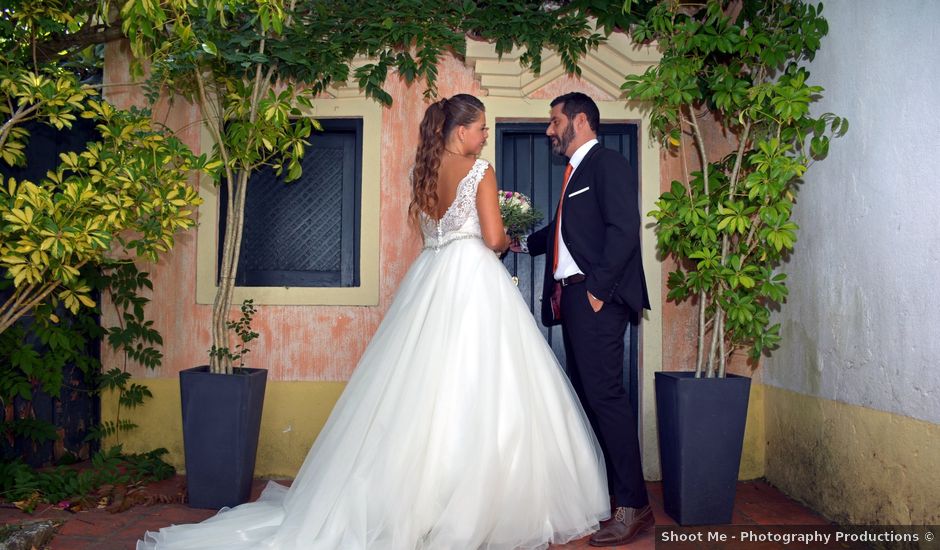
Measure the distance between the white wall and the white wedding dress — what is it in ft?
4.90

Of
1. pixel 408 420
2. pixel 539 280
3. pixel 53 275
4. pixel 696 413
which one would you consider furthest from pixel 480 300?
pixel 53 275

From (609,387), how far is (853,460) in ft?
4.45

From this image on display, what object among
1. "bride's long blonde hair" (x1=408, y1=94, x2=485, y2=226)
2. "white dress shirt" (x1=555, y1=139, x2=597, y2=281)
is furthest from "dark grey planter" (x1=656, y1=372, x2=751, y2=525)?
"bride's long blonde hair" (x1=408, y1=94, x2=485, y2=226)

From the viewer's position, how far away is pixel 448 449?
3.27 meters

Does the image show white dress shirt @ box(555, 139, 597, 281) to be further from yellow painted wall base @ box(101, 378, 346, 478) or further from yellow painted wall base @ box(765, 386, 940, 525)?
yellow painted wall base @ box(101, 378, 346, 478)

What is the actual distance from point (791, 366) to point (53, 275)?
14.3 feet

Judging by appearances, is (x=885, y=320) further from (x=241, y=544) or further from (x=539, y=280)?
(x=241, y=544)

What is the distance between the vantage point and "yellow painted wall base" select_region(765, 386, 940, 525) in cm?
321

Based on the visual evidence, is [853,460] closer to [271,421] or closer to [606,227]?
[606,227]

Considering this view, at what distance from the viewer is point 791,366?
14.9ft

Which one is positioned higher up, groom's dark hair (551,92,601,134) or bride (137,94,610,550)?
groom's dark hair (551,92,601,134)

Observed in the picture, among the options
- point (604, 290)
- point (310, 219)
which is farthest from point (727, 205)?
point (310, 219)

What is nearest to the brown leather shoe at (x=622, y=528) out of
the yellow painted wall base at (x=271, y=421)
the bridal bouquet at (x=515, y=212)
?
the bridal bouquet at (x=515, y=212)

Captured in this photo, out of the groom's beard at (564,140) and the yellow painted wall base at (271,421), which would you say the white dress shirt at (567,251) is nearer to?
the groom's beard at (564,140)
